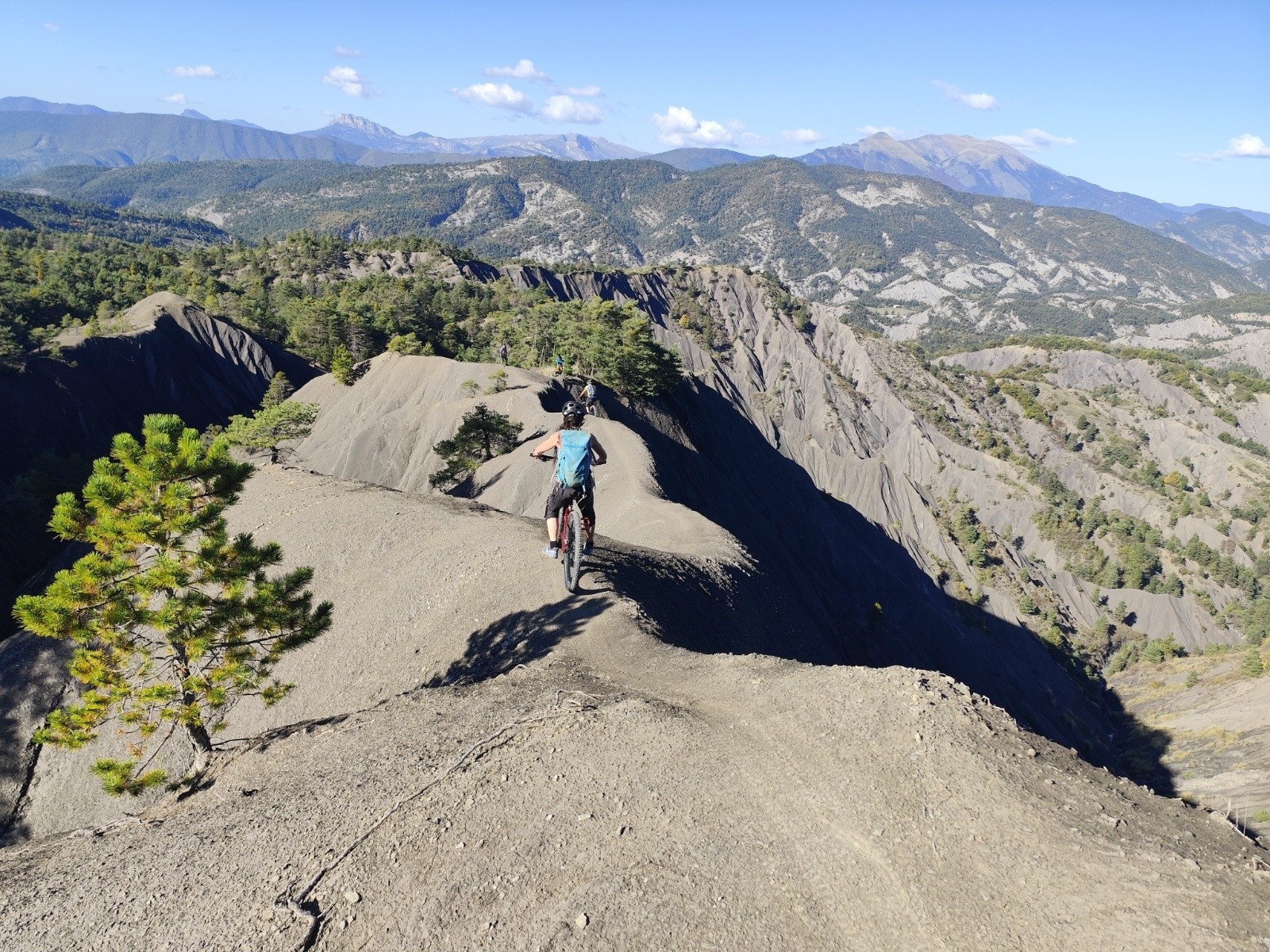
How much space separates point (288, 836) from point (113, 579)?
497 cm

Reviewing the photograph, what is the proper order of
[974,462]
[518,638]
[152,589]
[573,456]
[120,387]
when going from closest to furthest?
[152,589] → [573,456] → [518,638] → [120,387] → [974,462]

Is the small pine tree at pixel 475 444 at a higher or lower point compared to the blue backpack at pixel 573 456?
lower

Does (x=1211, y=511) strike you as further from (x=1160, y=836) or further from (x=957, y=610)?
(x=1160, y=836)

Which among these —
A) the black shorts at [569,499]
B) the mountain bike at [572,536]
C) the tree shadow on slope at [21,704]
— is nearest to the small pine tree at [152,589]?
the black shorts at [569,499]

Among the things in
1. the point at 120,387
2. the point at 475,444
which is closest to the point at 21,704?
the point at 475,444

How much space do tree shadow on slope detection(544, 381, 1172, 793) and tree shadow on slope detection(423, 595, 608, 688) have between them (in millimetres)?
1502

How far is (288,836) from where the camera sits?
698 centimetres

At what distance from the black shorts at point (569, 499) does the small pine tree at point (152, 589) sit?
13.0 feet

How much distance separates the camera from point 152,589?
897cm

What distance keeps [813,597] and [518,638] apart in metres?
23.0

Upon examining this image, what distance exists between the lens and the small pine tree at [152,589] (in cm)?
896

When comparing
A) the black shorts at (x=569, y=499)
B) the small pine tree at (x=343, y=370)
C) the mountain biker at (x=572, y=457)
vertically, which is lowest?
the small pine tree at (x=343, y=370)

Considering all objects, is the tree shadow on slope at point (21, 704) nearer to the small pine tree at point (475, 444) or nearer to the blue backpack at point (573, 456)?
the blue backpack at point (573, 456)

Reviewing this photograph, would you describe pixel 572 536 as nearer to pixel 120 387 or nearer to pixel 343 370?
pixel 343 370
